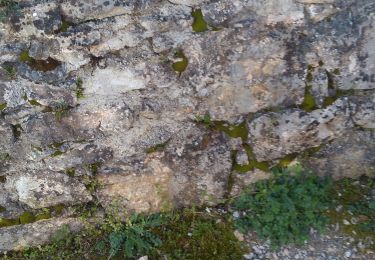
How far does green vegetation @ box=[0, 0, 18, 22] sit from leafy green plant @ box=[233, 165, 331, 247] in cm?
245

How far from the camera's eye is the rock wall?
3.50 metres

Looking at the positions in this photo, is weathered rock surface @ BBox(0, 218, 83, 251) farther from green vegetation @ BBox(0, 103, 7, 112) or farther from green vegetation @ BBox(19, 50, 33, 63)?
green vegetation @ BBox(19, 50, 33, 63)

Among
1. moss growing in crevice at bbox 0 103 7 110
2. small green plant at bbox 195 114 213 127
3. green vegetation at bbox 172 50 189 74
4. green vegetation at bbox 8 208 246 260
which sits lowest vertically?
green vegetation at bbox 8 208 246 260

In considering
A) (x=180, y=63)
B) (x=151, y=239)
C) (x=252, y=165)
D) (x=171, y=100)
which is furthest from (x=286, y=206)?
(x=180, y=63)

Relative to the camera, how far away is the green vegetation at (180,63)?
3.64 m

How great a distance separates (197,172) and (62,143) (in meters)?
1.22

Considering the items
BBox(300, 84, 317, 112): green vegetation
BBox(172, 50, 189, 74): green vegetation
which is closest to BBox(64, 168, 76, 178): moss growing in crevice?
BBox(172, 50, 189, 74): green vegetation

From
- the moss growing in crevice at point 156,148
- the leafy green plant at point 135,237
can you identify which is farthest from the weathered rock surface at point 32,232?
the moss growing in crevice at point 156,148

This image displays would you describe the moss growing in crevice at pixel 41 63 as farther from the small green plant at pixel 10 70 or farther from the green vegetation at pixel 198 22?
the green vegetation at pixel 198 22

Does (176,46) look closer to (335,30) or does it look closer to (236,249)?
(335,30)

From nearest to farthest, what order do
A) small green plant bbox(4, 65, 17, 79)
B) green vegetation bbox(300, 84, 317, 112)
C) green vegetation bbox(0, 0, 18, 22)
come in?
green vegetation bbox(0, 0, 18, 22), small green plant bbox(4, 65, 17, 79), green vegetation bbox(300, 84, 317, 112)

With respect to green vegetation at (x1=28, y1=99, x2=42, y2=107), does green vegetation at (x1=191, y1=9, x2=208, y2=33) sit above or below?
above

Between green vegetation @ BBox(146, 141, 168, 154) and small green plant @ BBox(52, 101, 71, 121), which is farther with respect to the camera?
green vegetation @ BBox(146, 141, 168, 154)

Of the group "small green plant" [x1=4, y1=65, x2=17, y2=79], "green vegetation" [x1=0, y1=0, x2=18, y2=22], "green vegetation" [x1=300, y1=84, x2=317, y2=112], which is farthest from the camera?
"green vegetation" [x1=300, y1=84, x2=317, y2=112]
